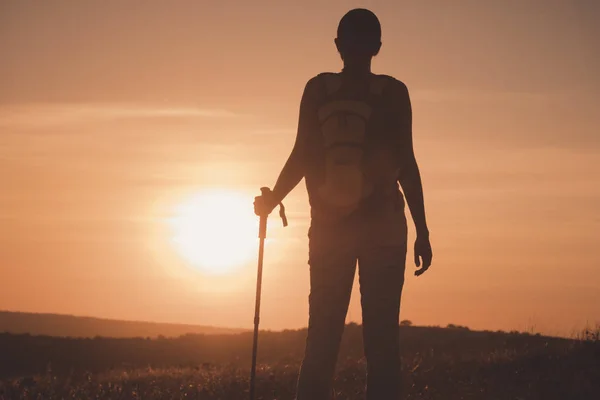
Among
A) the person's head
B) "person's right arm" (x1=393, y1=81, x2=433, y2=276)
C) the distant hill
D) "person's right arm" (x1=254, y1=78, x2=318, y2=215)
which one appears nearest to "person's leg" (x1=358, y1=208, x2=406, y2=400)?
"person's right arm" (x1=393, y1=81, x2=433, y2=276)

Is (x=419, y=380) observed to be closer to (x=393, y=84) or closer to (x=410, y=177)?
(x=410, y=177)

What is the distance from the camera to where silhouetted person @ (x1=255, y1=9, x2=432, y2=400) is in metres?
6.61

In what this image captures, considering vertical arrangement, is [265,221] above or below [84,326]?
below

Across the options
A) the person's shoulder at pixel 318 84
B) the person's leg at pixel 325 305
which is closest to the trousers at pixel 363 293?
the person's leg at pixel 325 305

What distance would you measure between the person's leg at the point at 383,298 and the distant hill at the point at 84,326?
98.0 metres

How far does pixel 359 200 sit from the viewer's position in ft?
21.8

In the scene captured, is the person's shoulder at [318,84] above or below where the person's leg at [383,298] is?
above

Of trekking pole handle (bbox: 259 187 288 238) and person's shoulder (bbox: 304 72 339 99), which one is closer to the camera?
person's shoulder (bbox: 304 72 339 99)

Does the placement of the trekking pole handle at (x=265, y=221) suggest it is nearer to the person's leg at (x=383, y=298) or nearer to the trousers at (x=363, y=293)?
the trousers at (x=363, y=293)

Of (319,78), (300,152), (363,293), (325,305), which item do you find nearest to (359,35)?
(319,78)

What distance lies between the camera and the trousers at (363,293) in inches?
259

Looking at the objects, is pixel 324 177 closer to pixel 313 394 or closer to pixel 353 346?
pixel 313 394

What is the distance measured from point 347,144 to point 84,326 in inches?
4448

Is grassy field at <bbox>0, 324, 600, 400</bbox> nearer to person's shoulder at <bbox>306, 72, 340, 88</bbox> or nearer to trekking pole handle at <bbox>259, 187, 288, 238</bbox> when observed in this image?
trekking pole handle at <bbox>259, 187, 288, 238</bbox>
